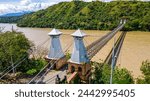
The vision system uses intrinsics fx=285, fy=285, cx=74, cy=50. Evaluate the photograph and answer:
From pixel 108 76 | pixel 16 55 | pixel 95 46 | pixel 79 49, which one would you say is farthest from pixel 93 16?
pixel 108 76

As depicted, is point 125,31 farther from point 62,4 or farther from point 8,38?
point 8,38

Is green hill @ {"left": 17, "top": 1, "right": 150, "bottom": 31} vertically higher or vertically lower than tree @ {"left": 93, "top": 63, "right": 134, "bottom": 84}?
higher

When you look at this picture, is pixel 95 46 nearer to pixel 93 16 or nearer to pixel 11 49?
pixel 11 49

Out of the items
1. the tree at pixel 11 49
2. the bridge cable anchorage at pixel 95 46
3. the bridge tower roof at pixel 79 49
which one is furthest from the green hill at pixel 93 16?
the bridge tower roof at pixel 79 49

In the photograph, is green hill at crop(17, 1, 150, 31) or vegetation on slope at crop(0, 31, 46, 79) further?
green hill at crop(17, 1, 150, 31)

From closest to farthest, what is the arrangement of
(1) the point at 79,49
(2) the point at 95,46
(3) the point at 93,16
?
(1) the point at 79,49 → (2) the point at 95,46 → (3) the point at 93,16

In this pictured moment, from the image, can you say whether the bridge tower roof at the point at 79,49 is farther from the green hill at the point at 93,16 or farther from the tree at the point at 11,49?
the green hill at the point at 93,16

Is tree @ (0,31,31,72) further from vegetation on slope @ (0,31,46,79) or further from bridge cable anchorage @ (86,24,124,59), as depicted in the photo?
bridge cable anchorage @ (86,24,124,59)

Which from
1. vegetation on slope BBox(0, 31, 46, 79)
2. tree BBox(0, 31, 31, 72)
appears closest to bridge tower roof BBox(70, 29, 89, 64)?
vegetation on slope BBox(0, 31, 46, 79)
